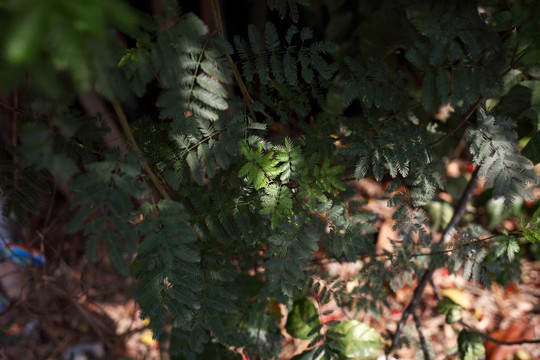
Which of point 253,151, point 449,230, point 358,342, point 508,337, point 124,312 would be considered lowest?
point 124,312

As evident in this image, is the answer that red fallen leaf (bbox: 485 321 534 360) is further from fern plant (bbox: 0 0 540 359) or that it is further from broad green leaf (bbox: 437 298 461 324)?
fern plant (bbox: 0 0 540 359)

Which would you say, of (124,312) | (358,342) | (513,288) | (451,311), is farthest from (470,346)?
(124,312)

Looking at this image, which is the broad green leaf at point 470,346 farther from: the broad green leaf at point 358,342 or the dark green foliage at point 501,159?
the dark green foliage at point 501,159

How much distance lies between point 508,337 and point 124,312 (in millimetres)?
2428

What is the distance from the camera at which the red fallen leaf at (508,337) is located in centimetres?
195

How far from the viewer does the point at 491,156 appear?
1145mm

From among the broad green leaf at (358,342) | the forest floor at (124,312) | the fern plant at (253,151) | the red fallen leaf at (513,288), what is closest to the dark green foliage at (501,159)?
the fern plant at (253,151)

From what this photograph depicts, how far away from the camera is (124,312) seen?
257cm

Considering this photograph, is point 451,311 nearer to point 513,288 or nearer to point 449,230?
point 449,230

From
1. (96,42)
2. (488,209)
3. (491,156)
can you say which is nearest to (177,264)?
(96,42)

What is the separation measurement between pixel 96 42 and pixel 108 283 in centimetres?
247

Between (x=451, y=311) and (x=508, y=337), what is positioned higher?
(x=451, y=311)

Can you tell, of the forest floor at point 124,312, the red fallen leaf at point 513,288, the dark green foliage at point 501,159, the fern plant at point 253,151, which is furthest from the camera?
the red fallen leaf at point 513,288

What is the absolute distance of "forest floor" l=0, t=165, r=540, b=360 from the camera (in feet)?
7.06
